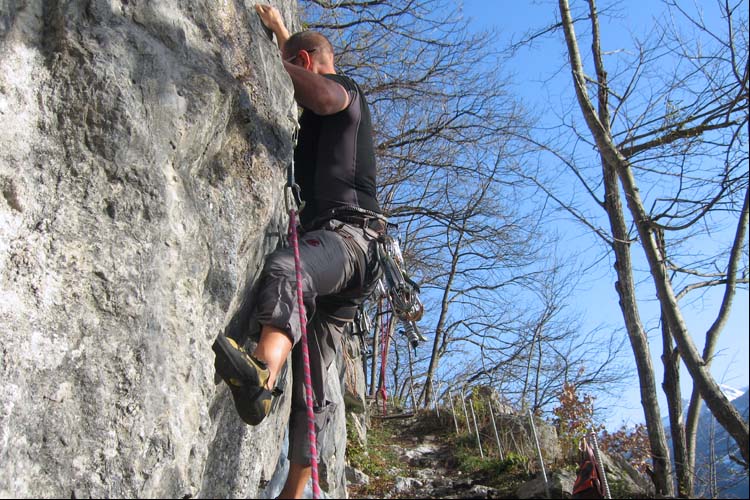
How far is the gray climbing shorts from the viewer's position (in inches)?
113

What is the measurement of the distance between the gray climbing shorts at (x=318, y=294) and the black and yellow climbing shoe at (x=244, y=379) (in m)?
0.30

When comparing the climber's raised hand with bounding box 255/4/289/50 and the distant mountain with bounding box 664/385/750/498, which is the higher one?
the climber's raised hand with bounding box 255/4/289/50

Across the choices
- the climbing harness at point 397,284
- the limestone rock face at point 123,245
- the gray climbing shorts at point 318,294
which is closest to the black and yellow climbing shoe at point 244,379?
the limestone rock face at point 123,245

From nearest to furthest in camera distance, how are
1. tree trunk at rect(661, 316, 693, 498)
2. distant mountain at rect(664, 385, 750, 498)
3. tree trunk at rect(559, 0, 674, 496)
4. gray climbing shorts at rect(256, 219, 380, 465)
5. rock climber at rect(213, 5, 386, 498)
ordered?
gray climbing shorts at rect(256, 219, 380, 465) → rock climber at rect(213, 5, 386, 498) → distant mountain at rect(664, 385, 750, 498) → tree trunk at rect(661, 316, 693, 498) → tree trunk at rect(559, 0, 674, 496)

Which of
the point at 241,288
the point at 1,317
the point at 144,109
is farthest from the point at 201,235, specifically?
the point at 1,317

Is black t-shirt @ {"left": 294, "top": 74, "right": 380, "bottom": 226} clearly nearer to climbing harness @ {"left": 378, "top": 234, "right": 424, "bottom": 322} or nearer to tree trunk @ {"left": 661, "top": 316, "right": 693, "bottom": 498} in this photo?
climbing harness @ {"left": 378, "top": 234, "right": 424, "bottom": 322}

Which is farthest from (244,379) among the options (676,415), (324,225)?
(676,415)

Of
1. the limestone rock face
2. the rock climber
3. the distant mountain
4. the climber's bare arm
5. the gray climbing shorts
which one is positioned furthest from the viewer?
the distant mountain

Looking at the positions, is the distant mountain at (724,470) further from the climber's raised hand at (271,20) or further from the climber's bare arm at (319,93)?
the climber's raised hand at (271,20)

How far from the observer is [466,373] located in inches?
739

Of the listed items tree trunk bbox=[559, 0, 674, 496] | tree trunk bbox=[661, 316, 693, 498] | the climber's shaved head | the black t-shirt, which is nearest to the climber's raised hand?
the climber's shaved head

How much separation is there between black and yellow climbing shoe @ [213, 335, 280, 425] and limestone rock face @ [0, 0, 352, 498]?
161mm

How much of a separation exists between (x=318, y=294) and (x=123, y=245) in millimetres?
960

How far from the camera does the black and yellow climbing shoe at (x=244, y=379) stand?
8.21 feet
